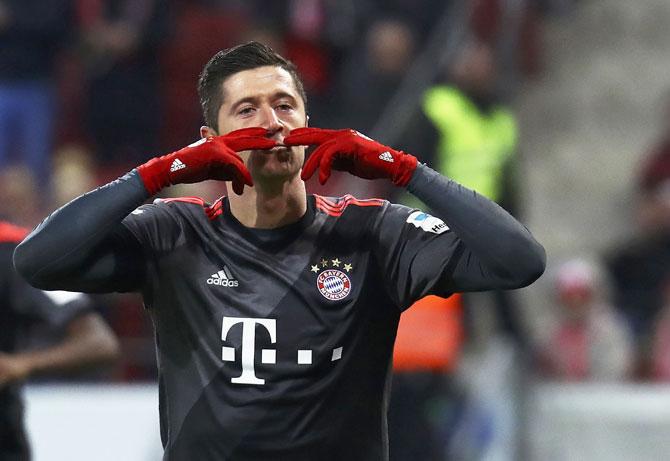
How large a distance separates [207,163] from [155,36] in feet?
17.6

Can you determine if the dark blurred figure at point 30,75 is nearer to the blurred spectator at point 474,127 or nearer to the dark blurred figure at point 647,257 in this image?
the blurred spectator at point 474,127

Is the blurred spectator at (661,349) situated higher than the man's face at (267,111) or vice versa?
the man's face at (267,111)

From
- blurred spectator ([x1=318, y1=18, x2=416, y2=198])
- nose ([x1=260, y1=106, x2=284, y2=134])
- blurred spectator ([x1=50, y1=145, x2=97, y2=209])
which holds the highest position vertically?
blurred spectator ([x1=318, y1=18, x2=416, y2=198])

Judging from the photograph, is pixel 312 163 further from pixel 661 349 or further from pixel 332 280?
pixel 661 349

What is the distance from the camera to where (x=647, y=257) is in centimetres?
845

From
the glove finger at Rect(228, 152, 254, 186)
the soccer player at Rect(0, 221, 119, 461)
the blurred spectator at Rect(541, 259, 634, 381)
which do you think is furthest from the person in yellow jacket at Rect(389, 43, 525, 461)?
the glove finger at Rect(228, 152, 254, 186)

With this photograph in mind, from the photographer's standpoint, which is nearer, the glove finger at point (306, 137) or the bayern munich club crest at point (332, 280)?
the glove finger at point (306, 137)

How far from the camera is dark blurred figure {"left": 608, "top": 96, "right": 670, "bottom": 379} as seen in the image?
8.05 meters

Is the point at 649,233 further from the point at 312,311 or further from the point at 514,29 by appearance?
the point at 312,311

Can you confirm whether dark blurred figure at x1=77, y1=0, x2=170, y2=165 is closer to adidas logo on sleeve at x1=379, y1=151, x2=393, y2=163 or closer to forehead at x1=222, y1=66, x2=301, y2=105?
forehead at x1=222, y1=66, x2=301, y2=105

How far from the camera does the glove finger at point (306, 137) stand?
11.1 ft

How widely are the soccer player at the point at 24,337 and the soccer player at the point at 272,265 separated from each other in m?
0.97

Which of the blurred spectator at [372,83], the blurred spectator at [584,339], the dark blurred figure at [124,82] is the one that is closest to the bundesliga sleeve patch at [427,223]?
the blurred spectator at [584,339]

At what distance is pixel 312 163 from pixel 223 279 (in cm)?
38
